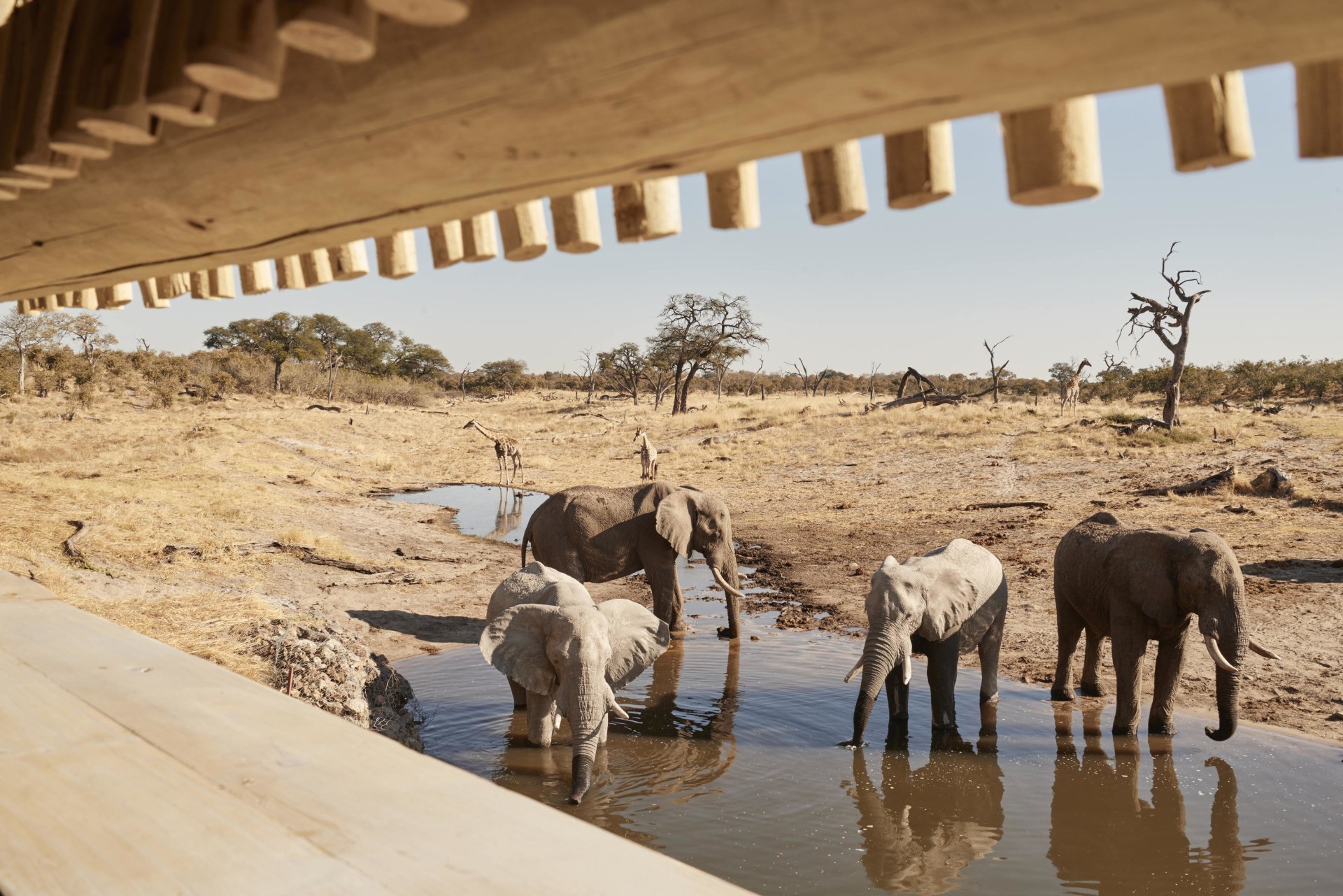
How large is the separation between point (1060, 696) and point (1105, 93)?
8.41 m

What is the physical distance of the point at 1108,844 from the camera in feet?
19.3

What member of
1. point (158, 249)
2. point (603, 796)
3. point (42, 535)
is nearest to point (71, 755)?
point (158, 249)

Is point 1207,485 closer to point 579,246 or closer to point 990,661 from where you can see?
point 990,661

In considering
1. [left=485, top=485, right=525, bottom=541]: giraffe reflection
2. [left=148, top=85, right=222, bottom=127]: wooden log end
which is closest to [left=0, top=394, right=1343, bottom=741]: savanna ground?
[left=485, top=485, right=525, bottom=541]: giraffe reflection

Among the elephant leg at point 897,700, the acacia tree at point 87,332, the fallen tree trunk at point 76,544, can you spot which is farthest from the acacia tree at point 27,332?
the elephant leg at point 897,700

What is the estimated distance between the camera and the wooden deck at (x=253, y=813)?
1.40m

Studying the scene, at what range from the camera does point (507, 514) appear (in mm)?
20906

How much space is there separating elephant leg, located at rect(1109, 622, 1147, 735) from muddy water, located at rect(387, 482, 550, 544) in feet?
35.6

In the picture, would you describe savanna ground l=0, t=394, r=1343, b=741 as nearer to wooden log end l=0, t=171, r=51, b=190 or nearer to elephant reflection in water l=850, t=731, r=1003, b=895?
elephant reflection in water l=850, t=731, r=1003, b=895

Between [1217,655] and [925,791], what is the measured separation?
2316mm

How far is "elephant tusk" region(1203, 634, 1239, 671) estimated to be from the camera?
6.80 m

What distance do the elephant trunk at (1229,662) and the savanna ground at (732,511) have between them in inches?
46.7

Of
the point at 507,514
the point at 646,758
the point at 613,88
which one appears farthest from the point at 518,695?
the point at 507,514

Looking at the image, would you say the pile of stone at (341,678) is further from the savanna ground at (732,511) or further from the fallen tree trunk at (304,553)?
the fallen tree trunk at (304,553)
